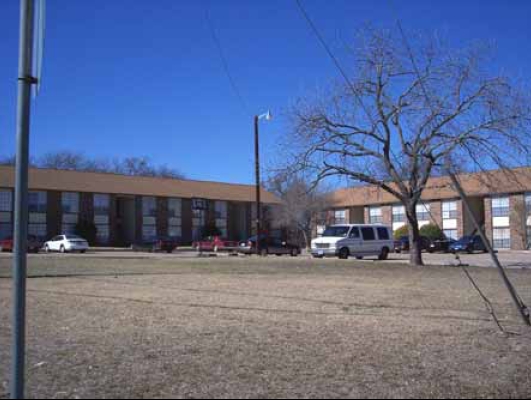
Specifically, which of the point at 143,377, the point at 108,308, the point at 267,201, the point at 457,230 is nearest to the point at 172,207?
the point at 267,201

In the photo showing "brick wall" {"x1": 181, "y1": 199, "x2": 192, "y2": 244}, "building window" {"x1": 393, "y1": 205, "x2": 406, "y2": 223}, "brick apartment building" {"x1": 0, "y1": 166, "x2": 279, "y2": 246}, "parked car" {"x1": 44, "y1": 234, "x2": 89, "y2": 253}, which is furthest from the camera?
"brick wall" {"x1": 181, "y1": 199, "x2": 192, "y2": 244}

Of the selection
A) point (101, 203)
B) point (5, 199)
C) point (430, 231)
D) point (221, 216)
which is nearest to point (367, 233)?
point (430, 231)

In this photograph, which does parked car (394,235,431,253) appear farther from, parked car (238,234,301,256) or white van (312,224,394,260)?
white van (312,224,394,260)

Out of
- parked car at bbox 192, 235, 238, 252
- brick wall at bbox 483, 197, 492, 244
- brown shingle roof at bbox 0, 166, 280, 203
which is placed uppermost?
brown shingle roof at bbox 0, 166, 280, 203

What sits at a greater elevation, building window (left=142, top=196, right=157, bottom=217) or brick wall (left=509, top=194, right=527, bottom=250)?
building window (left=142, top=196, right=157, bottom=217)

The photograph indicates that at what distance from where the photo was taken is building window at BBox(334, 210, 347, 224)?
249 ft

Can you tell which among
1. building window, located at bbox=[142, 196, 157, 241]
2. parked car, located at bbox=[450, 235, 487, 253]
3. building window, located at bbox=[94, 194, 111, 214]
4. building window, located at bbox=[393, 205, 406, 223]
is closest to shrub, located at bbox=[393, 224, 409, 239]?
building window, located at bbox=[393, 205, 406, 223]

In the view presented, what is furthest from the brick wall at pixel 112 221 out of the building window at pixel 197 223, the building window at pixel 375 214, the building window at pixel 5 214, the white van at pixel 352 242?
the white van at pixel 352 242

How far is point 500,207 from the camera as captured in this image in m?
59.8

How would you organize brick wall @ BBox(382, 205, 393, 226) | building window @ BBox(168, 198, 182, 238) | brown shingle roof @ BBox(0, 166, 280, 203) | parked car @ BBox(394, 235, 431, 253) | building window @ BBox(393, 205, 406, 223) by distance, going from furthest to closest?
building window @ BBox(168, 198, 182, 238) → brick wall @ BBox(382, 205, 393, 226) → building window @ BBox(393, 205, 406, 223) → brown shingle roof @ BBox(0, 166, 280, 203) → parked car @ BBox(394, 235, 431, 253)

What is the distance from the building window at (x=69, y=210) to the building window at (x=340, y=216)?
1198 inches

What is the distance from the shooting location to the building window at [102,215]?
6788cm

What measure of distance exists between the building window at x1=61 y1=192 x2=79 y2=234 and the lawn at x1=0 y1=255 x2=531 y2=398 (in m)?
54.7

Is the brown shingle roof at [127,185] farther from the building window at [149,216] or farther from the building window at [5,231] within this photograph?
the building window at [5,231]
